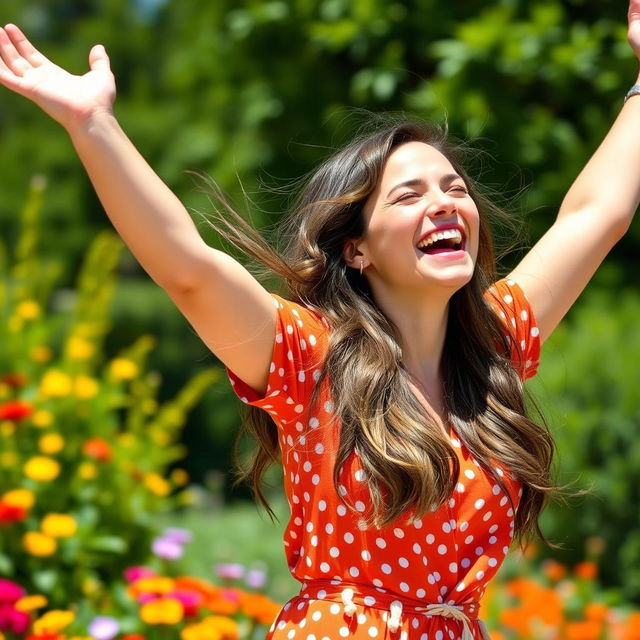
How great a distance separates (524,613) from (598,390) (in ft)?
4.35

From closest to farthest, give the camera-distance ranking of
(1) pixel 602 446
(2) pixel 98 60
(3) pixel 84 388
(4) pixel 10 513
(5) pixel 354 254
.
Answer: (2) pixel 98 60 → (5) pixel 354 254 → (4) pixel 10 513 → (3) pixel 84 388 → (1) pixel 602 446

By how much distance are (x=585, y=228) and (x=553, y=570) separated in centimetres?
235

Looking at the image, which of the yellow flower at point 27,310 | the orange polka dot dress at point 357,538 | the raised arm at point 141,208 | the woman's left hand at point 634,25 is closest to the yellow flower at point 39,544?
the yellow flower at point 27,310

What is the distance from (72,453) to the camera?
137 inches

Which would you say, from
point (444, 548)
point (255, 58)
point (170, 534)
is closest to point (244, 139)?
point (255, 58)

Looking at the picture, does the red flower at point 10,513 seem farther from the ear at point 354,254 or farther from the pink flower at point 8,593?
the ear at point 354,254

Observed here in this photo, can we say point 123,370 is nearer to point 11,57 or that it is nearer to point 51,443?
point 51,443

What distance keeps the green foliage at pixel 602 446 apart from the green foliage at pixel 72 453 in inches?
67.6

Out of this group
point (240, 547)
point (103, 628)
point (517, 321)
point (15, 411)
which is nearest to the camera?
point (517, 321)

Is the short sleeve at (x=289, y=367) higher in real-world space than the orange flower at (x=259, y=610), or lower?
higher

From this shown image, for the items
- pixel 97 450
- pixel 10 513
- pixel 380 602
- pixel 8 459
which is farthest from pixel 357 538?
pixel 8 459

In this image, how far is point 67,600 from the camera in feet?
10.4

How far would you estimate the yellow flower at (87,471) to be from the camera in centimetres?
340

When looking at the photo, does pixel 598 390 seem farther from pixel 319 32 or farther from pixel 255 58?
pixel 255 58
